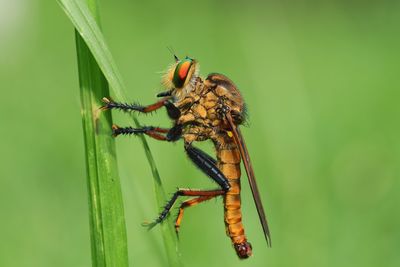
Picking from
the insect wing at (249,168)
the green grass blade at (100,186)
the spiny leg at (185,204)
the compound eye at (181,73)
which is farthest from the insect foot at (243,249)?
the green grass blade at (100,186)

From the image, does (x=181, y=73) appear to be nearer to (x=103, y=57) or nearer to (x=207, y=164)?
(x=207, y=164)

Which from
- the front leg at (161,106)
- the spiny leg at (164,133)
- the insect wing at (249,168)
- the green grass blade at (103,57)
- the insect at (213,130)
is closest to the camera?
the green grass blade at (103,57)

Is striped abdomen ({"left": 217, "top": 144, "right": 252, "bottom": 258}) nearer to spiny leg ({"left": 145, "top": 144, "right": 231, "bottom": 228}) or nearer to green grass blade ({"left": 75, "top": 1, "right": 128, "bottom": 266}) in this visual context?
spiny leg ({"left": 145, "top": 144, "right": 231, "bottom": 228})

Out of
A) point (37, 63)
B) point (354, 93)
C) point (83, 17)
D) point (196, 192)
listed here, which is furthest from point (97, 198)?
point (354, 93)

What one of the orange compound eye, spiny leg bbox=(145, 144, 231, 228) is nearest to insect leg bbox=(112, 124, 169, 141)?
the orange compound eye

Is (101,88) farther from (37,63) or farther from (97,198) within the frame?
(37,63)

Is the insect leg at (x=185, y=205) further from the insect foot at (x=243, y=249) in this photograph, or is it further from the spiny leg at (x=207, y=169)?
the insect foot at (x=243, y=249)
